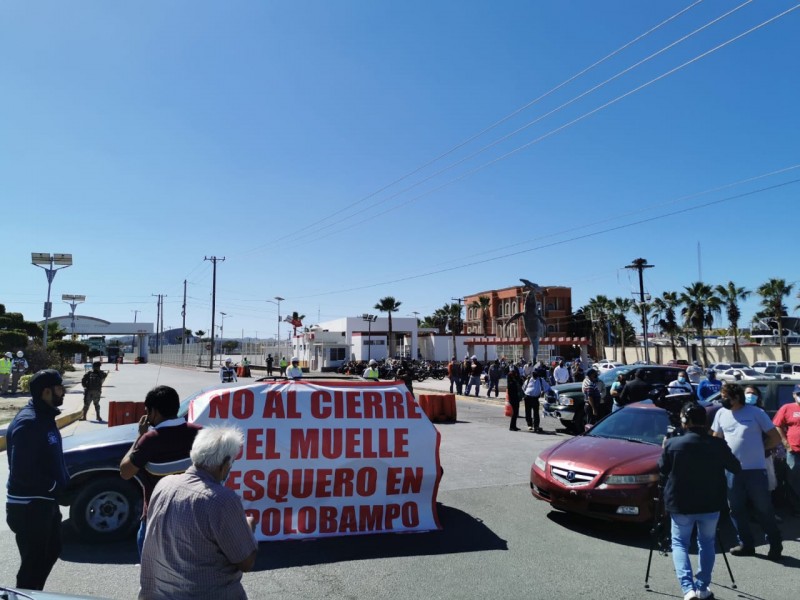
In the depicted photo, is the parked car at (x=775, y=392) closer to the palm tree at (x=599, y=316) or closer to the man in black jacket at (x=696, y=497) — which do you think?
the man in black jacket at (x=696, y=497)

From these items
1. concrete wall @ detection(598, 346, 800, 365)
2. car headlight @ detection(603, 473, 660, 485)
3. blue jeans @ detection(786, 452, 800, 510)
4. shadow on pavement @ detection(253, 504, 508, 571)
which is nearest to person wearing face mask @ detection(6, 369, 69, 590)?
shadow on pavement @ detection(253, 504, 508, 571)

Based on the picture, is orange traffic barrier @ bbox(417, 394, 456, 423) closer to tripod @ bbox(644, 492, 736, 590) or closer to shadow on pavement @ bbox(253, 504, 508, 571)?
shadow on pavement @ bbox(253, 504, 508, 571)

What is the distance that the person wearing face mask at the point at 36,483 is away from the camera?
3.89 meters

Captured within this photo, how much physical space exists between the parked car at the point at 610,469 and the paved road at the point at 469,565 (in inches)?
13.7

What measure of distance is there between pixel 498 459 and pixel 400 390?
15.8 feet

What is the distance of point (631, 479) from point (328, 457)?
3.25 metres

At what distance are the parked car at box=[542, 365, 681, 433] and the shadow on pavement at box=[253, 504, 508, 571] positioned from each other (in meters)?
9.01

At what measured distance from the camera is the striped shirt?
2.62 m

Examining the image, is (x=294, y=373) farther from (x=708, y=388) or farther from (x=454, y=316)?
(x=454, y=316)

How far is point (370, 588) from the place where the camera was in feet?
16.0

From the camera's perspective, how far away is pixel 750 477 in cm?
581

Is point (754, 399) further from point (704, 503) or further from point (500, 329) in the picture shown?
point (500, 329)

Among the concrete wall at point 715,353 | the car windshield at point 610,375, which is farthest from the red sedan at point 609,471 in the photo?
the concrete wall at point 715,353

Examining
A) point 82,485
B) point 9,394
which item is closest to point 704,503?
point 82,485
